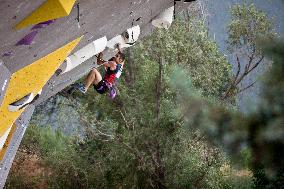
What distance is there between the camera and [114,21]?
416 cm

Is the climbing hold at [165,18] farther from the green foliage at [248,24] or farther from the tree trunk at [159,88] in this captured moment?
the green foliage at [248,24]

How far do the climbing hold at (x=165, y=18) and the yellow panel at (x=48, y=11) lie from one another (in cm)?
325

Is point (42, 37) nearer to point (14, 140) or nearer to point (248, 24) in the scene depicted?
point (14, 140)

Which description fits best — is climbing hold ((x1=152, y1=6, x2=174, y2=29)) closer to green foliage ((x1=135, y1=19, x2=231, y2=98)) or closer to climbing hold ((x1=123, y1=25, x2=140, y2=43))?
climbing hold ((x1=123, y1=25, x2=140, y2=43))

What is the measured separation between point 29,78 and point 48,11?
0.89m

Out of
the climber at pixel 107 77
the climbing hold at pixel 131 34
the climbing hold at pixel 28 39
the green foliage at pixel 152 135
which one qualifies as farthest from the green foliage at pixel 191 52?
the climbing hold at pixel 28 39

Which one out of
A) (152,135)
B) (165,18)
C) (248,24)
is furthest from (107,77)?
(248,24)

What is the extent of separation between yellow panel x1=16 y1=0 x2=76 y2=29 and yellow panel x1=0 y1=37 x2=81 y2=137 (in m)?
0.54

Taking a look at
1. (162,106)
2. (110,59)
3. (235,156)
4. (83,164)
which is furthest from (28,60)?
(83,164)

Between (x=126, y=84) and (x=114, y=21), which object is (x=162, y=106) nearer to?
(x=126, y=84)

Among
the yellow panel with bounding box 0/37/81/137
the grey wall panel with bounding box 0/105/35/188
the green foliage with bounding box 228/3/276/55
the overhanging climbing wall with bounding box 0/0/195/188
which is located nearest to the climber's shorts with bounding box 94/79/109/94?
the grey wall panel with bounding box 0/105/35/188

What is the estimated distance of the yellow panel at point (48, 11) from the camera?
7.05 feet

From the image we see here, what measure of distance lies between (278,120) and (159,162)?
888 cm

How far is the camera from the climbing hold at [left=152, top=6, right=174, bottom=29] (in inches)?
210
